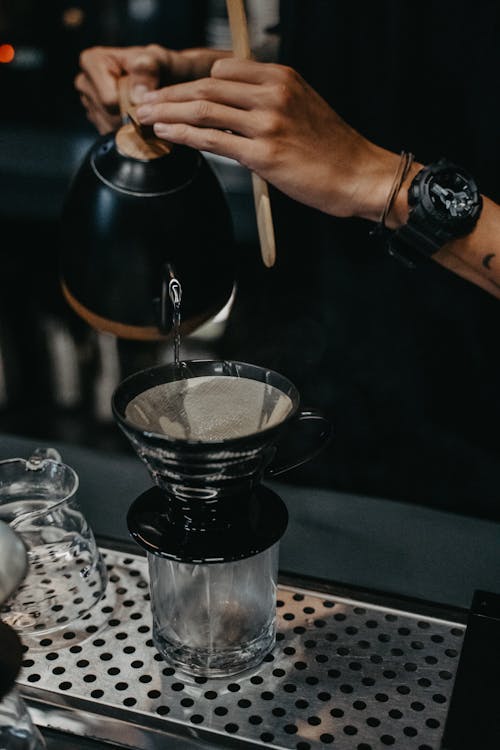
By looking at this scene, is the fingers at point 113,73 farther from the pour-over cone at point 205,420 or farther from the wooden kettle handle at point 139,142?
the pour-over cone at point 205,420

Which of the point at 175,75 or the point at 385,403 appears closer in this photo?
the point at 175,75

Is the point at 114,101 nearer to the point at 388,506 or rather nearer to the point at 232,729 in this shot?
the point at 388,506

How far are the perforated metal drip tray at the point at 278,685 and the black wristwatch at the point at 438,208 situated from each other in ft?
1.37

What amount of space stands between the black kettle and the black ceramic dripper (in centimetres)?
11

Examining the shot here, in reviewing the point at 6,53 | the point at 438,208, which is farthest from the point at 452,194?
the point at 6,53

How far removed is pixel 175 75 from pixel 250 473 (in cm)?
63

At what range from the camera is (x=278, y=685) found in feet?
2.56

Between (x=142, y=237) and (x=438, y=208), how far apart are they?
36 cm

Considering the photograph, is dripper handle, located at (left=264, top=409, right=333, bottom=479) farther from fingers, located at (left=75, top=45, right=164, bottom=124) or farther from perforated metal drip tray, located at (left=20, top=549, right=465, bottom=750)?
fingers, located at (left=75, top=45, right=164, bottom=124)

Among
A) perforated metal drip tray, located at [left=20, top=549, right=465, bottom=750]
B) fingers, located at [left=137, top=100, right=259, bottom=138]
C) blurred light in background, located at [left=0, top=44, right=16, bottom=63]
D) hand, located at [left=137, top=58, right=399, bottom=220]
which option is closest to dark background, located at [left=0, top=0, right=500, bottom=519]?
blurred light in background, located at [left=0, top=44, right=16, bottom=63]

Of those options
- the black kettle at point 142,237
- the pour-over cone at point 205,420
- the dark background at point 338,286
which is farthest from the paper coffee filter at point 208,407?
the dark background at point 338,286

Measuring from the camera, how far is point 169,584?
31.0 inches

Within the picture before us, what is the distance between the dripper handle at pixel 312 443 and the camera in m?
0.73

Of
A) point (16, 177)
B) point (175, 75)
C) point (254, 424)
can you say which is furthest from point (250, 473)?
Result: point (16, 177)
